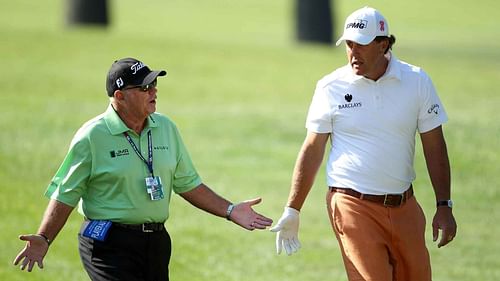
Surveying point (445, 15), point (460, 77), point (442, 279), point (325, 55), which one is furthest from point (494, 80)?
point (445, 15)

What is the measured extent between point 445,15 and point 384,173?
4258 centimetres

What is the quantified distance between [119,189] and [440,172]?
2.15 metres

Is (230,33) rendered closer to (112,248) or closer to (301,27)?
(301,27)

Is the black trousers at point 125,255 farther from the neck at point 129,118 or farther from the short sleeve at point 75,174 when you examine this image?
the neck at point 129,118

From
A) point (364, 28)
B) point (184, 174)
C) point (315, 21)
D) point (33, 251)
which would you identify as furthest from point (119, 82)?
point (315, 21)

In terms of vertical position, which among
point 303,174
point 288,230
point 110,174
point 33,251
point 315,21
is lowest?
point 315,21

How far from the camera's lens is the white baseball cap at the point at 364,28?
320 inches

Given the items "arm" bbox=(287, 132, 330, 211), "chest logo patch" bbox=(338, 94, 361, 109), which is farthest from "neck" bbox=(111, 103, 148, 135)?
"chest logo patch" bbox=(338, 94, 361, 109)

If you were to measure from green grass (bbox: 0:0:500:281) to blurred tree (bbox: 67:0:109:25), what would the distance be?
1.73ft

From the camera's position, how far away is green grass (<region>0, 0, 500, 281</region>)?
13.4 meters

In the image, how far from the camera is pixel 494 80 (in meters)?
29.4

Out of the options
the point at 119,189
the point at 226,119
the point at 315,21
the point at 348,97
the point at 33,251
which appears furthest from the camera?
the point at 315,21

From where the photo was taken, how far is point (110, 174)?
7.68 metres

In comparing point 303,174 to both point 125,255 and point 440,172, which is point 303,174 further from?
point 125,255
